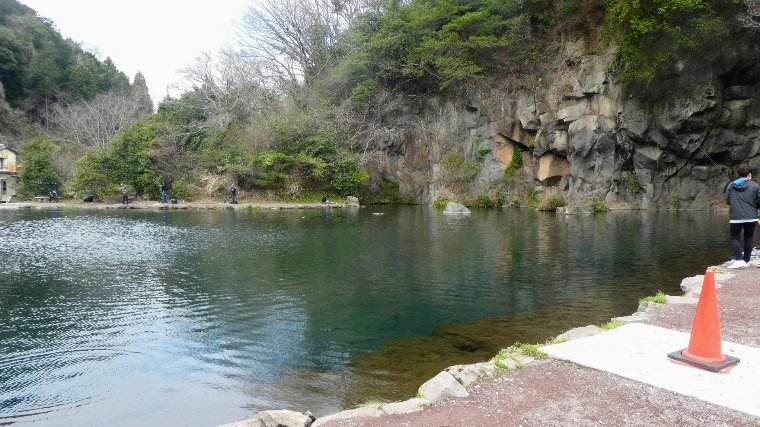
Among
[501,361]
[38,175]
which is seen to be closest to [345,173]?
[38,175]

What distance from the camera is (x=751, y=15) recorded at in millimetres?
22328

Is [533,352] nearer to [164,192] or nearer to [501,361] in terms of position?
[501,361]

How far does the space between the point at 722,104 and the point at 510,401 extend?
103 ft

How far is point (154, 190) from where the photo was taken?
3794 centimetres

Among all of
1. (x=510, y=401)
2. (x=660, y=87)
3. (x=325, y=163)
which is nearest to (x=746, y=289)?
(x=510, y=401)

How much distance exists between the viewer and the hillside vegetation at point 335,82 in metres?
29.5

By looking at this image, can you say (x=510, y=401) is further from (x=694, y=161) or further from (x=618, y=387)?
(x=694, y=161)

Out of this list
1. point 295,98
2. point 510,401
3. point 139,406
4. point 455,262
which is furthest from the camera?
point 295,98

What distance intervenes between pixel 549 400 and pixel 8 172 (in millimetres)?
53787

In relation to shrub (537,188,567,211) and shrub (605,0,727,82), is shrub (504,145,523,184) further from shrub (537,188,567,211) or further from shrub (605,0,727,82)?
shrub (605,0,727,82)

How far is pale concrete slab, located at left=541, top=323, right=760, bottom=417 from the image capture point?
422 cm

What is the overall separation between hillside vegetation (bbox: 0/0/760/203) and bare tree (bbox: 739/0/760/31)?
3.75 feet

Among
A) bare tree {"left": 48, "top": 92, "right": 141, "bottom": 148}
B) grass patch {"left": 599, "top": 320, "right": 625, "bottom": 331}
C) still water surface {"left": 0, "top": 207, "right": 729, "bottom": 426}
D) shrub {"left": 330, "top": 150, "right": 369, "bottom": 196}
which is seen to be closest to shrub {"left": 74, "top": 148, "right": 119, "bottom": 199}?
bare tree {"left": 48, "top": 92, "right": 141, "bottom": 148}

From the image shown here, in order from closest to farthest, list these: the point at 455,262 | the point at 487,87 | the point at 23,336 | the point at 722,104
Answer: the point at 23,336 → the point at 455,262 → the point at 722,104 → the point at 487,87
